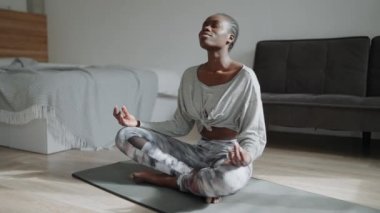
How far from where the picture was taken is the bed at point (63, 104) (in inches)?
77.9

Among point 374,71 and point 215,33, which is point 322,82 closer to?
point 374,71

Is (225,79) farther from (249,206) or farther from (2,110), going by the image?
(2,110)

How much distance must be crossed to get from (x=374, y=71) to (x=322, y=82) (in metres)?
0.34

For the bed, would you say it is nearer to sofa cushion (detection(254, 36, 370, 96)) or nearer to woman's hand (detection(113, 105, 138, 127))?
woman's hand (detection(113, 105, 138, 127))

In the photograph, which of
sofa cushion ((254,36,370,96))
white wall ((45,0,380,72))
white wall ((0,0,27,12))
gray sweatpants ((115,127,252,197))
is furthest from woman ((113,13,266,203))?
white wall ((0,0,27,12))

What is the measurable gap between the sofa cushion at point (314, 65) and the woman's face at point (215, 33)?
1.38m

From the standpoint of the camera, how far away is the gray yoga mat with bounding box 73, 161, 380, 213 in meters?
1.28

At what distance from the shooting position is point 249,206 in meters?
1.31

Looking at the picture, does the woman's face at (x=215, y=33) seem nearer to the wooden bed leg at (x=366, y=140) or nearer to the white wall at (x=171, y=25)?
the wooden bed leg at (x=366, y=140)

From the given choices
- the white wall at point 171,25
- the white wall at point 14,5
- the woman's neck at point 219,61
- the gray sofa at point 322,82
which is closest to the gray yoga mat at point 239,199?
the woman's neck at point 219,61

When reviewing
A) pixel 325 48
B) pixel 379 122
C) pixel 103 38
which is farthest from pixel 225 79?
pixel 103 38

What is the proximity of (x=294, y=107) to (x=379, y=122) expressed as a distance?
468 millimetres

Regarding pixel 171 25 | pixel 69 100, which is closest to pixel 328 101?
pixel 69 100

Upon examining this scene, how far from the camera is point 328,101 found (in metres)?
2.13
